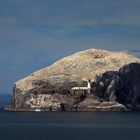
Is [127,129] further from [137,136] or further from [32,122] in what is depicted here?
[32,122]

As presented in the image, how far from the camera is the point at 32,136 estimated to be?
147 meters

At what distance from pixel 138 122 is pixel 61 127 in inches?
1043

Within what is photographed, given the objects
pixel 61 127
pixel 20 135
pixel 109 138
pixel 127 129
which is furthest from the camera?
pixel 61 127

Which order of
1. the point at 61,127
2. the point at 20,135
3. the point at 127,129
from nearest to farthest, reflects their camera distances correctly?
the point at 20,135, the point at 127,129, the point at 61,127

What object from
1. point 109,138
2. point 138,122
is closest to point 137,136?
point 109,138

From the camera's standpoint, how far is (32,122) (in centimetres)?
19975

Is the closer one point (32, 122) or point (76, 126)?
point (76, 126)

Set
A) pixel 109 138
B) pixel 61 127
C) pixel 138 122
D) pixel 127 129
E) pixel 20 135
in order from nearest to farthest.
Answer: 1. pixel 109 138
2. pixel 20 135
3. pixel 127 129
4. pixel 61 127
5. pixel 138 122

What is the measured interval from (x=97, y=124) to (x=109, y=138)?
51386mm

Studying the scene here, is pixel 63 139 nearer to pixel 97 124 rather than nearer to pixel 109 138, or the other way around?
pixel 109 138

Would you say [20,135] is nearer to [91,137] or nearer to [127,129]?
[91,137]

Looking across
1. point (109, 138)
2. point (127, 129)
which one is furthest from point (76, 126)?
point (109, 138)

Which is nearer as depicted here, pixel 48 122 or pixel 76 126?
pixel 76 126

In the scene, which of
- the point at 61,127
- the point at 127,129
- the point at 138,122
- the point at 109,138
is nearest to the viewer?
the point at 109,138
